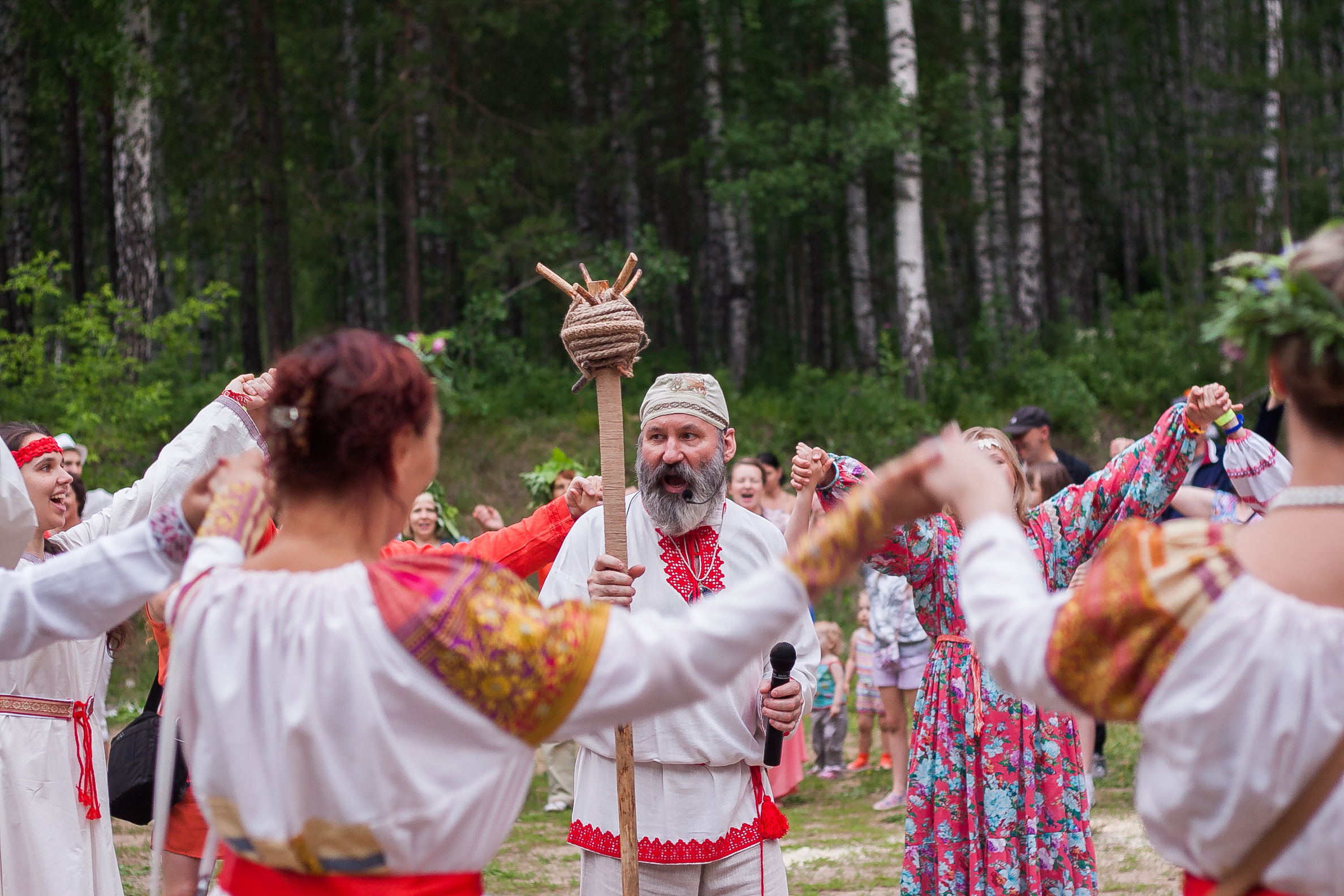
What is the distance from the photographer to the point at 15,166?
1575cm

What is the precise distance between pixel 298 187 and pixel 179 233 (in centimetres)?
176

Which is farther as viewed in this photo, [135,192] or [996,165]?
[996,165]

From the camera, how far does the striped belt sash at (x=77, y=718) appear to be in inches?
152

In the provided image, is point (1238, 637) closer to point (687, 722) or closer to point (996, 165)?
point (687, 722)

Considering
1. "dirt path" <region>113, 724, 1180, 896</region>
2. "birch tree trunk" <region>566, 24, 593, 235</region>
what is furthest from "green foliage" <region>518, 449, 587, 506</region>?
"birch tree trunk" <region>566, 24, 593, 235</region>

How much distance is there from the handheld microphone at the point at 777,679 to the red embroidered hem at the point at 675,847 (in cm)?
22

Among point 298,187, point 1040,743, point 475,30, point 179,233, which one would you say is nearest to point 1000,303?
point 475,30

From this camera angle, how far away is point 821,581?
2078 mm

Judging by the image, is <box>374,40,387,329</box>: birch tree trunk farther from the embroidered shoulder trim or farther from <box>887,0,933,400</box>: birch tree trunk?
the embroidered shoulder trim

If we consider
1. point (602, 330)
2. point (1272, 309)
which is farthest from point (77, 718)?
point (1272, 309)

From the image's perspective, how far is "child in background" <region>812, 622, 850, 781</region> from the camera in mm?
9062

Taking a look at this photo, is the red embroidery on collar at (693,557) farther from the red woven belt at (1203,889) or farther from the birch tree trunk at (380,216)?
the birch tree trunk at (380,216)

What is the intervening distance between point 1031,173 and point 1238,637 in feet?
57.8

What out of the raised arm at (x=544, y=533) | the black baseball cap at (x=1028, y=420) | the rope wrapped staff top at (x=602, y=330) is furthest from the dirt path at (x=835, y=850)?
the rope wrapped staff top at (x=602, y=330)
